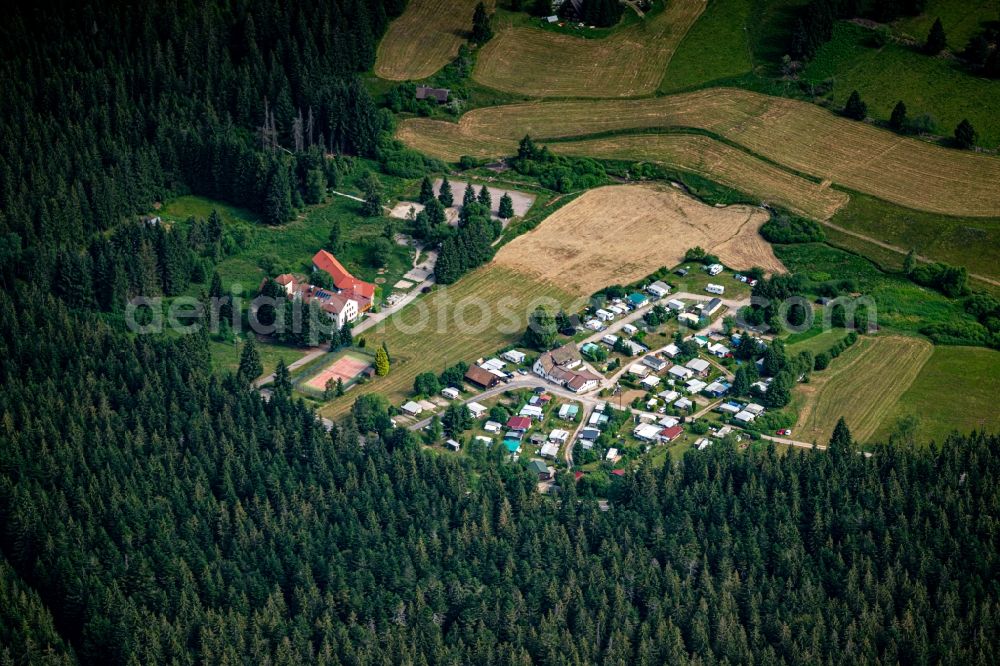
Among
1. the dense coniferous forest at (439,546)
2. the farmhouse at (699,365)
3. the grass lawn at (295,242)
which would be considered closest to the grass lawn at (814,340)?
the farmhouse at (699,365)

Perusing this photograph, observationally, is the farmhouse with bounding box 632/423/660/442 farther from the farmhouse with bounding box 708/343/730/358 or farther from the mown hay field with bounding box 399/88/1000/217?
the mown hay field with bounding box 399/88/1000/217

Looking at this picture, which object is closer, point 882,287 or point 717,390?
point 717,390

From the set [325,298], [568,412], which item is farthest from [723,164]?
[325,298]

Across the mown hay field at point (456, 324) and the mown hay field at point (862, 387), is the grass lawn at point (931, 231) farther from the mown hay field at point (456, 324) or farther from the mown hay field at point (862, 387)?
the mown hay field at point (456, 324)

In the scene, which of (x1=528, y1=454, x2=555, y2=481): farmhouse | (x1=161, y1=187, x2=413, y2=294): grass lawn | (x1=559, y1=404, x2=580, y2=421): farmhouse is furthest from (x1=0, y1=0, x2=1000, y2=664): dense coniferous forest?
(x1=559, y1=404, x2=580, y2=421): farmhouse

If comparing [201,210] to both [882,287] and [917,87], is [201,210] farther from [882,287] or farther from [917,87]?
[917,87]

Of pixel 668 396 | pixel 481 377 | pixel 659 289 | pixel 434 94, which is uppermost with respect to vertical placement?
pixel 434 94
